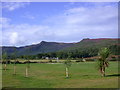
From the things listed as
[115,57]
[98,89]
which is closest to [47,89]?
[98,89]

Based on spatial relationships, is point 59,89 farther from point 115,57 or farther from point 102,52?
point 115,57

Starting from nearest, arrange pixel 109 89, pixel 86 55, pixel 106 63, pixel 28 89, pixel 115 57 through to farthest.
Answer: pixel 109 89
pixel 28 89
pixel 106 63
pixel 115 57
pixel 86 55

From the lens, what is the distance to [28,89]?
81.5 ft

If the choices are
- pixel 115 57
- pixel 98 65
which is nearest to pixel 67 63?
pixel 98 65

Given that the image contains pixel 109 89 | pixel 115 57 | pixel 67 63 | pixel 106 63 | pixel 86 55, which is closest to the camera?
pixel 109 89

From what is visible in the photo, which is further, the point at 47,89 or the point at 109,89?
the point at 47,89

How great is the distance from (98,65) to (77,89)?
21755mm

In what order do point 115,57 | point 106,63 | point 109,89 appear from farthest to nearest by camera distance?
point 115,57 < point 106,63 < point 109,89

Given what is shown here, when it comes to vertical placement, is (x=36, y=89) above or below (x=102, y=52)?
below

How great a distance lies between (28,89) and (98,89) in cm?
649

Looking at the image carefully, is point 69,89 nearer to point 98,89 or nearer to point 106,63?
point 98,89

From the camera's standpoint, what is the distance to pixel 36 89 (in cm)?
2503

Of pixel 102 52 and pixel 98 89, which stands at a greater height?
pixel 102 52

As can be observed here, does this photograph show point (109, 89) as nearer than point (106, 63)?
Yes
